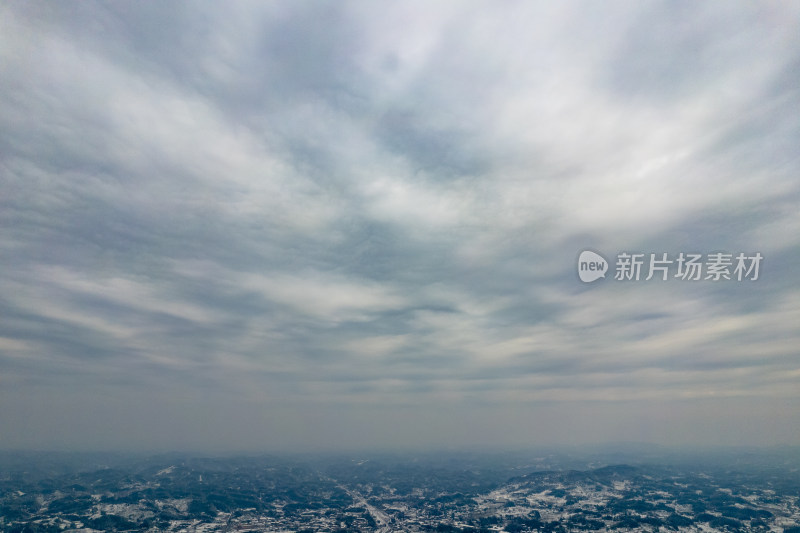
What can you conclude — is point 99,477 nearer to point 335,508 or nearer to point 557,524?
point 335,508

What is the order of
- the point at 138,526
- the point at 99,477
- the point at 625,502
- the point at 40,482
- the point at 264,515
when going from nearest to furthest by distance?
1. the point at 138,526
2. the point at 264,515
3. the point at 625,502
4. the point at 40,482
5. the point at 99,477

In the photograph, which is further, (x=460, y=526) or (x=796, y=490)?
(x=796, y=490)

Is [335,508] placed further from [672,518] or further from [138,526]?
[672,518]

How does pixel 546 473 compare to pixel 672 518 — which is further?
pixel 546 473

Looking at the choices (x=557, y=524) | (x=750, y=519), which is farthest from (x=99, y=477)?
(x=750, y=519)

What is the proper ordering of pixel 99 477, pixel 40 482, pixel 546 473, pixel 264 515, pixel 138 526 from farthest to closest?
1. pixel 546 473
2. pixel 99 477
3. pixel 40 482
4. pixel 264 515
5. pixel 138 526

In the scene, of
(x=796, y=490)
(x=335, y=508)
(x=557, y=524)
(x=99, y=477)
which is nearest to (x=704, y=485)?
(x=796, y=490)

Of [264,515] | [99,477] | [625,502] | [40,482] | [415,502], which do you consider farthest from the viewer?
[99,477]

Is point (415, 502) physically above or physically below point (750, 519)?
below

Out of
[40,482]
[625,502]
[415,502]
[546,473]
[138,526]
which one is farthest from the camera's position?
[546,473]
